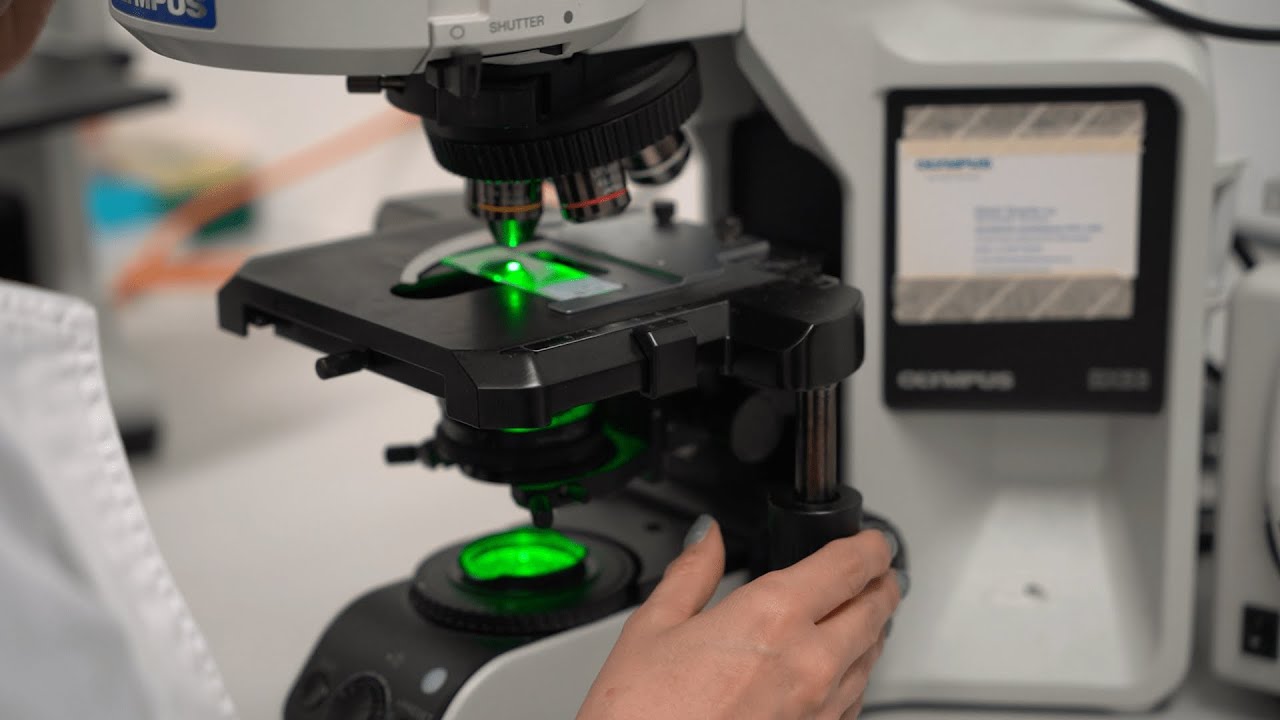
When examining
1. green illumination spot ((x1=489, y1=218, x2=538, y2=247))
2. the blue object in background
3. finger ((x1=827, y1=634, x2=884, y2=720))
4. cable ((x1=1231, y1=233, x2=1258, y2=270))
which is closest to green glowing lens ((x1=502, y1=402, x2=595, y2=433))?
green illumination spot ((x1=489, y1=218, x2=538, y2=247))

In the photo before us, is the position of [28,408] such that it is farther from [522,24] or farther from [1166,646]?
[1166,646]

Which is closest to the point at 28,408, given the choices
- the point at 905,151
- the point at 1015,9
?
the point at 905,151

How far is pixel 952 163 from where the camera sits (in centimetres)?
96

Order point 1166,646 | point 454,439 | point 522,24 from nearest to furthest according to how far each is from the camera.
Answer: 1. point 522,24
2. point 454,439
3. point 1166,646

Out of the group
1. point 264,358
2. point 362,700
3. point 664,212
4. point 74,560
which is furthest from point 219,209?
point 74,560

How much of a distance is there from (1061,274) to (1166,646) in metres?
0.27

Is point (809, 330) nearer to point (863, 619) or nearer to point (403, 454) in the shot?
point (863, 619)

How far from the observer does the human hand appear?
76cm

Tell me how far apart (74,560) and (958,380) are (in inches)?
23.5

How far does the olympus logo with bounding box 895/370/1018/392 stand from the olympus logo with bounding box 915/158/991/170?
0.45 feet

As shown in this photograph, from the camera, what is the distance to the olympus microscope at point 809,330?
32.0 inches

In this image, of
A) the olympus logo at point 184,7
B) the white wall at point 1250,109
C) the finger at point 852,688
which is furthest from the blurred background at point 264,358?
the olympus logo at point 184,7

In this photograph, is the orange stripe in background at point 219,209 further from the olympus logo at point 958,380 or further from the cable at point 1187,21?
the cable at point 1187,21

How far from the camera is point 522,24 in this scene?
28.3 inches
